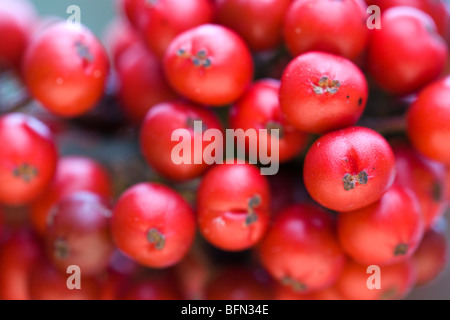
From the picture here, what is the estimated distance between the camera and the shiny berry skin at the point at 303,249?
0.39 metres

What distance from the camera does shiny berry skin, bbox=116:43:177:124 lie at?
0.47 meters

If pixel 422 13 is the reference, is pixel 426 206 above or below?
below

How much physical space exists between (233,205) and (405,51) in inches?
7.3

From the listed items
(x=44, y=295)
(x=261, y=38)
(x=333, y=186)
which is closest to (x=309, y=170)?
(x=333, y=186)

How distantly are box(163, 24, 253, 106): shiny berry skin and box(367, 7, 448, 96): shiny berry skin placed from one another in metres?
0.11

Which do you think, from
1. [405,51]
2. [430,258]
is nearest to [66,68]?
[405,51]

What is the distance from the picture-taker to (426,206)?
0.43 m

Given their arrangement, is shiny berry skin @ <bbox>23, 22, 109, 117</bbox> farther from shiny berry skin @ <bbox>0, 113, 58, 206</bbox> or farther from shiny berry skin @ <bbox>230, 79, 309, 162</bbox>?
shiny berry skin @ <bbox>230, 79, 309, 162</bbox>

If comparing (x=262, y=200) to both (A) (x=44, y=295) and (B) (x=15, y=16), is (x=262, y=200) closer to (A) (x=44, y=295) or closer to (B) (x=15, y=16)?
(A) (x=44, y=295)

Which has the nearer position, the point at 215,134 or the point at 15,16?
the point at 215,134

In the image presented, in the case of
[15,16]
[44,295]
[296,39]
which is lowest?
[44,295]

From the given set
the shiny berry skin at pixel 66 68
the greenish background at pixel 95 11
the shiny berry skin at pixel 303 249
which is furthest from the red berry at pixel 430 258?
the greenish background at pixel 95 11

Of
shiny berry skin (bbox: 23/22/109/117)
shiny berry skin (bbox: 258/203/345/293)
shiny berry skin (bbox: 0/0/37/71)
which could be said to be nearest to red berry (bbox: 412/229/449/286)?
Answer: shiny berry skin (bbox: 258/203/345/293)

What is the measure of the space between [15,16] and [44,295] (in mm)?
306
